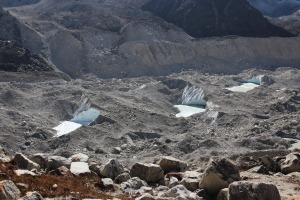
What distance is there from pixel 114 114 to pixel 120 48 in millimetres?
16376

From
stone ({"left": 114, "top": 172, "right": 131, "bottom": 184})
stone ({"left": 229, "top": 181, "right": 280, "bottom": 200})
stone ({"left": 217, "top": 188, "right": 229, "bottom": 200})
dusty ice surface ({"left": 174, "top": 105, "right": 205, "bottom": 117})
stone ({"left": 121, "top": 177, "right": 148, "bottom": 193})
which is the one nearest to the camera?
stone ({"left": 229, "top": 181, "right": 280, "bottom": 200})

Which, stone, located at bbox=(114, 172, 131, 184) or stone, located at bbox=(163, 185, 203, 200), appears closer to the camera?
stone, located at bbox=(163, 185, 203, 200)

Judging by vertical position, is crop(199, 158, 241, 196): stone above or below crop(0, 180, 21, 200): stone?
below

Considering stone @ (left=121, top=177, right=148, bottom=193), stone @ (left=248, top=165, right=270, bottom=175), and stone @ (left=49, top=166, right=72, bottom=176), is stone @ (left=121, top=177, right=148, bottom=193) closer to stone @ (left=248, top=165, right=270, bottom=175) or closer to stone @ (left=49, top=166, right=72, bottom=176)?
stone @ (left=49, top=166, right=72, bottom=176)

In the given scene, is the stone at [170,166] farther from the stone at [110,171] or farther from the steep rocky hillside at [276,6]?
the steep rocky hillside at [276,6]

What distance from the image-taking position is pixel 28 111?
24312 millimetres

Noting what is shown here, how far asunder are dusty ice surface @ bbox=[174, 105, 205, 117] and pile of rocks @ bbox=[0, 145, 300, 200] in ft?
54.6

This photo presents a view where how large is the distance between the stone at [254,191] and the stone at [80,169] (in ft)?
12.1

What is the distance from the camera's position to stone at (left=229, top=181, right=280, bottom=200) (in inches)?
267

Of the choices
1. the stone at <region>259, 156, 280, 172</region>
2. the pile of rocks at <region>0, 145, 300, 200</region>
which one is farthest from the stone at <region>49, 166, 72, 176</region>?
the stone at <region>259, 156, 280, 172</region>

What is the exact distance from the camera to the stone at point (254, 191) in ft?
22.2

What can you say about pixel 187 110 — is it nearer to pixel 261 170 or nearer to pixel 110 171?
pixel 261 170

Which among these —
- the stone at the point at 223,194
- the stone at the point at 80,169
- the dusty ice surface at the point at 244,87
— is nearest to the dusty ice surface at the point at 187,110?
the dusty ice surface at the point at 244,87

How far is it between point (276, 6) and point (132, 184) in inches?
3301
